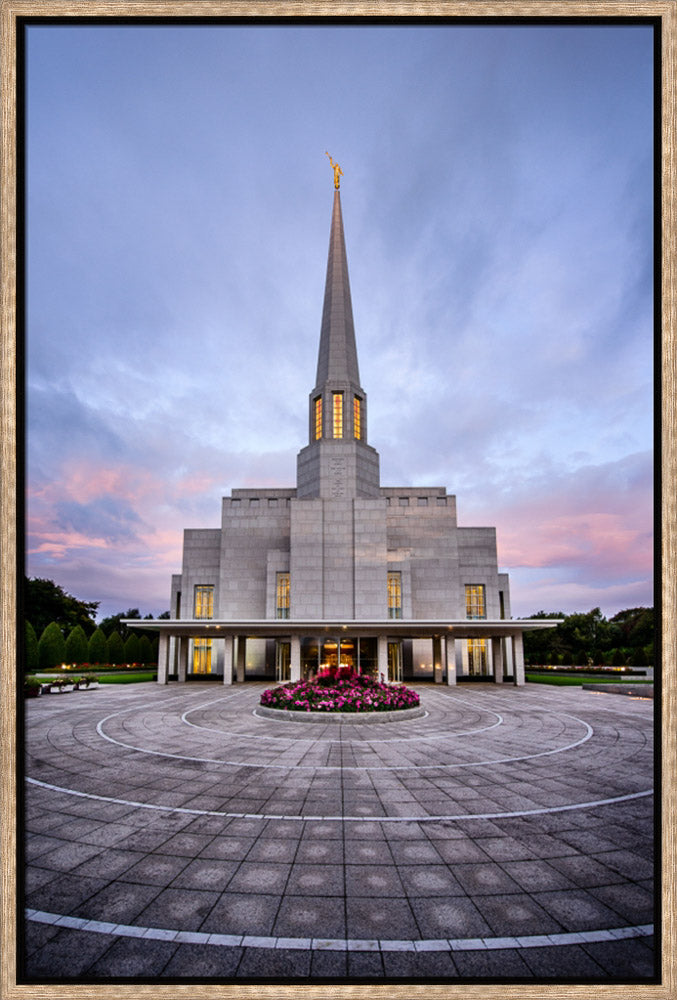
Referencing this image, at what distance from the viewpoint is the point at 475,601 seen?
4419 cm

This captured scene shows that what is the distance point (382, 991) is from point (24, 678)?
2.67 metres

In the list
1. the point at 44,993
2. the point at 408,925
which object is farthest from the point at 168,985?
the point at 408,925

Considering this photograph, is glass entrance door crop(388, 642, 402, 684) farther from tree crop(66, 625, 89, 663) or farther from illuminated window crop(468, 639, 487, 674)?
tree crop(66, 625, 89, 663)

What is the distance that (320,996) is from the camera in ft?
8.38

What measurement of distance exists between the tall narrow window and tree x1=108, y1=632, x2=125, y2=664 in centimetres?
3503

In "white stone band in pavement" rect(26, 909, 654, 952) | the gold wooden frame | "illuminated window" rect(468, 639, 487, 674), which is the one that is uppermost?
the gold wooden frame

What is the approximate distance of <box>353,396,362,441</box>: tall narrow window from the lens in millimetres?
45109

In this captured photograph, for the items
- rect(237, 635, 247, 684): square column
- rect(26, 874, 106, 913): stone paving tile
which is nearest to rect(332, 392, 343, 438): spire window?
rect(237, 635, 247, 684): square column

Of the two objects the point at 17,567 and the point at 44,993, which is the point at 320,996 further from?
the point at 17,567

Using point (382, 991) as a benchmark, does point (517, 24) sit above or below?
above

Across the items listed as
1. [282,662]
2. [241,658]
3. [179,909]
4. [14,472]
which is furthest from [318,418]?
[14,472]

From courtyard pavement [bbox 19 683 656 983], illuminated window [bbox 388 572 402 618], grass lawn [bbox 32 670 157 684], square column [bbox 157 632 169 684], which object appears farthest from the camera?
illuminated window [bbox 388 572 402 618]

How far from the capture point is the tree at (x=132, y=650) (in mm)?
54291

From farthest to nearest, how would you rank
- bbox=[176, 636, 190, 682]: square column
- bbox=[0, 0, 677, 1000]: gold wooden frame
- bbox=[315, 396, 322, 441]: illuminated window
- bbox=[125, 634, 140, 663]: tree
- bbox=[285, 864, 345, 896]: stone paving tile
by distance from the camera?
bbox=[125, 634, 140, 663]: tree
bbox=[315, 396, 322, 441]: illuminated window
bbox=[176, 636, 190, 682]: square column
bbox=[285, 864, 345, 896]: stone paving tile
bbox=[0, 0, 677, 1000]: gold wooden frame
